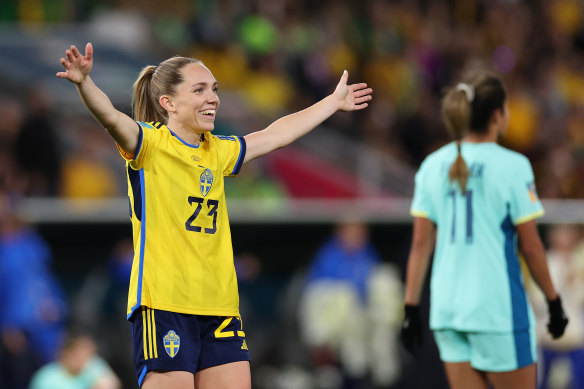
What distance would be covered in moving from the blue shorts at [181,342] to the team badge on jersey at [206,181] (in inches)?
22.1

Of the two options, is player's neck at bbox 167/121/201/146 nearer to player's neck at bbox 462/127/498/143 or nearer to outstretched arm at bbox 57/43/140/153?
outstretched arm at bbox 57/43/140/153

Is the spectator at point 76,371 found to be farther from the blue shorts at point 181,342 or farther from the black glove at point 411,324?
the blue shorts at point 181,342

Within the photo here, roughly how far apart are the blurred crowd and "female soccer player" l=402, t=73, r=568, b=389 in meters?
6.92

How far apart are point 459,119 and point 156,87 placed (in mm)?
1648

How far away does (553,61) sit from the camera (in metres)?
18.5

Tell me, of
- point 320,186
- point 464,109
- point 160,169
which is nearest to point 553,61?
point 320,186

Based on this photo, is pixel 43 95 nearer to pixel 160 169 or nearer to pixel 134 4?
pixel 134 4

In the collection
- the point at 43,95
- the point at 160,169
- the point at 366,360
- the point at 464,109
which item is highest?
the point at 43,95

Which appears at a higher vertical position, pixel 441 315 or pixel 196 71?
pixel 196 71

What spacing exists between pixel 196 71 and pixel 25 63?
9.72 meters

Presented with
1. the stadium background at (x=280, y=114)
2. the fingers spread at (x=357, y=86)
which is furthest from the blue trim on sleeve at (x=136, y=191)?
the stadium background at (x=280, y=114)

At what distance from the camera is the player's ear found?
472cm

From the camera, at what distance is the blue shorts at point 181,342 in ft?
14.5

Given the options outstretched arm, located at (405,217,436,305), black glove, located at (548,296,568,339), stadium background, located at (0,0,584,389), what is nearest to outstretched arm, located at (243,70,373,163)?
outstretched arm, located at (405,217,436,305)
